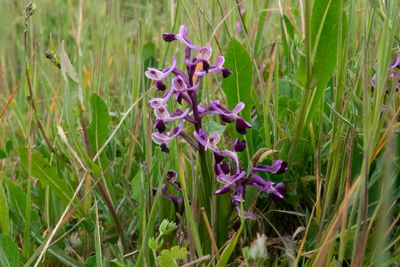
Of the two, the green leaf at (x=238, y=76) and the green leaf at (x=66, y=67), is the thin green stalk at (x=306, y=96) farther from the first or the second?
the green leaf at (x=66, y=67)

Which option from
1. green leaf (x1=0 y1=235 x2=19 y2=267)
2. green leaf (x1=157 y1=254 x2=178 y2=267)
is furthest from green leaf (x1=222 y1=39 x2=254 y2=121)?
green leaf (x1=0 y1=235 x2=19 y2=267)

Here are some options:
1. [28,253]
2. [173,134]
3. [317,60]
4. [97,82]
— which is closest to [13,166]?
[97,82]

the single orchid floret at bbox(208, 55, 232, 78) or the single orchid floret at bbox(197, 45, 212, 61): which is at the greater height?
the single orchid floret at bbox(197, 45, 212, 61)

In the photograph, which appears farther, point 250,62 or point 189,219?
point 250,62

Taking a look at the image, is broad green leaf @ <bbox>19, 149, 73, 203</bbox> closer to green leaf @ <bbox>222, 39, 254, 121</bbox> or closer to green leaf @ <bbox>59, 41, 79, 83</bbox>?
green leaf @ <bbox>59, 41, 79, 83</bbox>

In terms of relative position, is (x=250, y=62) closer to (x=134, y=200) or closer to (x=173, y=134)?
(x=173, y=134)

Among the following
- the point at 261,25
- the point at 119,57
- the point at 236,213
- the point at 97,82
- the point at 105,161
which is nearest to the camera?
the point at 236,213

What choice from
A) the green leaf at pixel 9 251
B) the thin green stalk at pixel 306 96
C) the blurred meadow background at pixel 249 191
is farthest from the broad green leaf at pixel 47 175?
the thin green stalk at pixel 306 96
